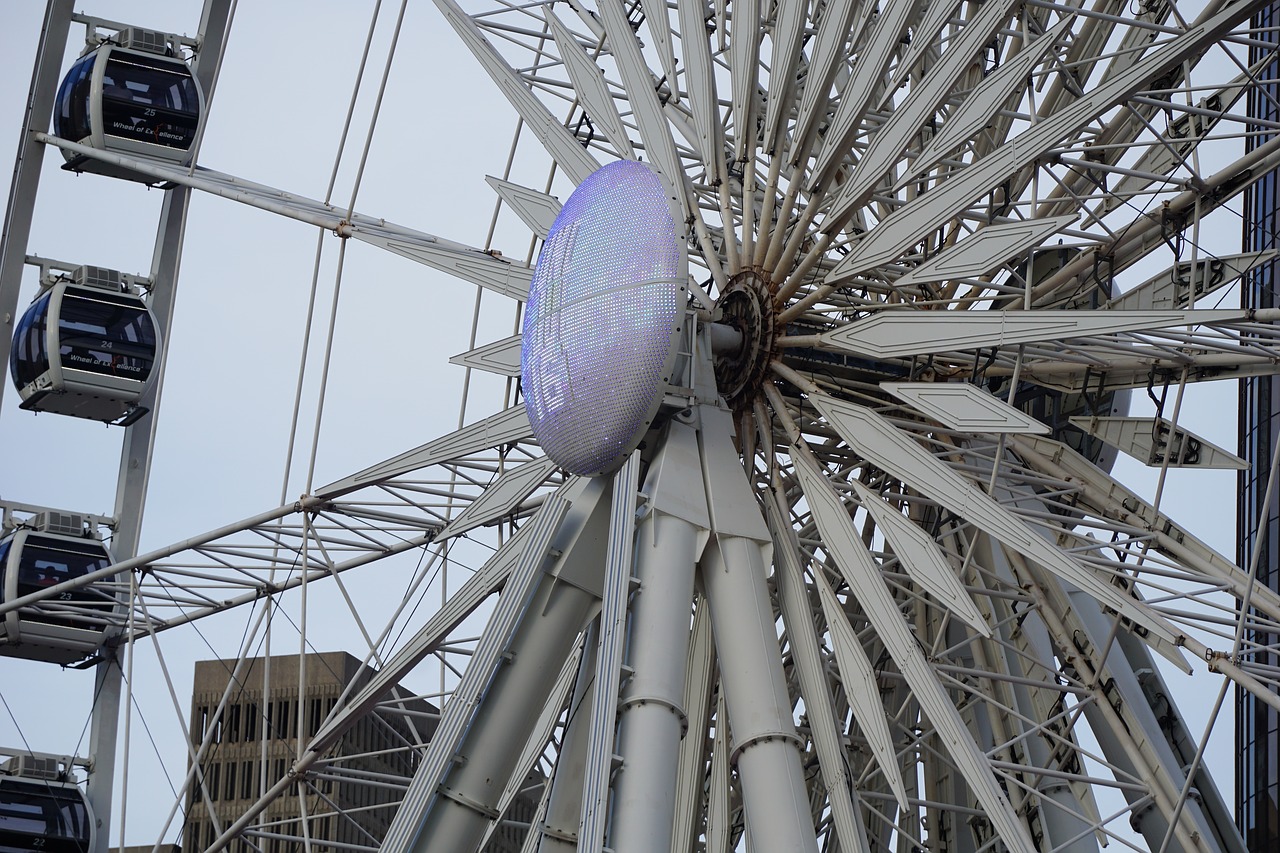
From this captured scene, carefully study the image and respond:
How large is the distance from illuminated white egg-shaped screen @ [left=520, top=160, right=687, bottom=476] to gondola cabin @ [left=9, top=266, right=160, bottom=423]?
13.1 m

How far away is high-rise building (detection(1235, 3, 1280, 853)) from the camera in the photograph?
4934 cm

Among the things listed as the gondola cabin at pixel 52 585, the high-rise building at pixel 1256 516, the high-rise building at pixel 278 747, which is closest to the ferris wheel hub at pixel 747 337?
the gondola cabin at pixel 52 585

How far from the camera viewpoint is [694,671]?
22.2 m

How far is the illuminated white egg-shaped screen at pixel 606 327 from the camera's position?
1817 cm

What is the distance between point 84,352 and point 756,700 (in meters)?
16.3

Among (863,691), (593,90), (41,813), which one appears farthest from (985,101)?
(41,813)

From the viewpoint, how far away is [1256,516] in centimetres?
5281

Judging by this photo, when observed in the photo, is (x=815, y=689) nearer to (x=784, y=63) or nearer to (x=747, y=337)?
(x=747, y=337)

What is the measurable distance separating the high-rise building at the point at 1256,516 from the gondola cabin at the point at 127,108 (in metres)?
27.4

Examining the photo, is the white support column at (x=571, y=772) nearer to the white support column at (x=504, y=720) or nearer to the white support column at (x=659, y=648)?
the white support column at (x=504, y=720)

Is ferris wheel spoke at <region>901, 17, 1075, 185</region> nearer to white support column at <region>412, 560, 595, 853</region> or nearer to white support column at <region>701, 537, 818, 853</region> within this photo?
white support column at <region>701, 537, 818, 853</region>

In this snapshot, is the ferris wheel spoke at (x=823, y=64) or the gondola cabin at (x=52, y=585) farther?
the gondola cabin at (x=52, y=585)

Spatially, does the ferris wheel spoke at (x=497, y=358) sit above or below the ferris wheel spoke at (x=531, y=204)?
below

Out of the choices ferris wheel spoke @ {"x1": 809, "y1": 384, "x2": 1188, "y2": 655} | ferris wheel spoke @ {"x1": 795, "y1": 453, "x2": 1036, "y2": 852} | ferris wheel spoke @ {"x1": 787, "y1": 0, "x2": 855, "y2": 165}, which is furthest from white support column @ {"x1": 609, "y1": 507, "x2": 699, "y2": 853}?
ferris wheel spoke @ {"x1": 787, "y1": 0, "x2": 855, "y2": 165}
